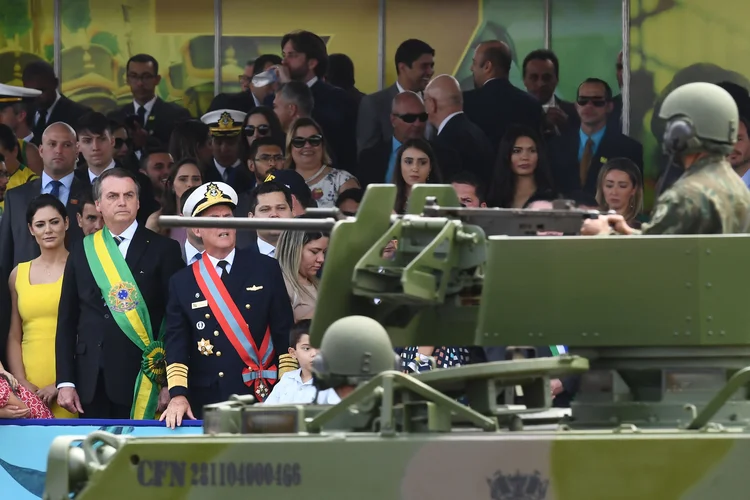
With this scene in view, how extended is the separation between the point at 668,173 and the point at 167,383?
463 centimetres

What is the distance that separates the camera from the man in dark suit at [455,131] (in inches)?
637

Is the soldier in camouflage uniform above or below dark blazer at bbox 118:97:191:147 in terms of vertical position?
below

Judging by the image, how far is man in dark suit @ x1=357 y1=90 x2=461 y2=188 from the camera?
54.5 ft

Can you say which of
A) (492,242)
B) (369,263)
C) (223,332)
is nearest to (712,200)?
(492,242)

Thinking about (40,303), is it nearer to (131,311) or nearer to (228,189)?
(131,311)

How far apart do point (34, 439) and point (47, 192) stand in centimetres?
328

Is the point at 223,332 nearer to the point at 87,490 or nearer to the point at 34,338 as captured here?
the point at 34,338

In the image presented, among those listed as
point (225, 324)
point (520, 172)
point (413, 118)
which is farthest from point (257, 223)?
point (413, 118)

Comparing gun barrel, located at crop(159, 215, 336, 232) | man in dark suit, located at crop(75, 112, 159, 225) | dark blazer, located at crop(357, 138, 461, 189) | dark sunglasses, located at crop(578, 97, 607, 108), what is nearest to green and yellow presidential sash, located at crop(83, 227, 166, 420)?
man in dark suit, located at crop(75, 112, 159, 225)

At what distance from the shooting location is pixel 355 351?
9414mm

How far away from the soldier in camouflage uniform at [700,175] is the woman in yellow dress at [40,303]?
21.8ft

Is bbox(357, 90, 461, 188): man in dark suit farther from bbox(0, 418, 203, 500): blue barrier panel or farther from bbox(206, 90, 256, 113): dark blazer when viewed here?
bbox(0, 418, 203, 500): blue barrier panel

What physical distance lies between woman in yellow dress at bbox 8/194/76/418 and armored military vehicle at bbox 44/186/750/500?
498cm

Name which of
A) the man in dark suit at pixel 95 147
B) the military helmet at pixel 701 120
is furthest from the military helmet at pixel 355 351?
the man in dark suit at pixel 95 147
